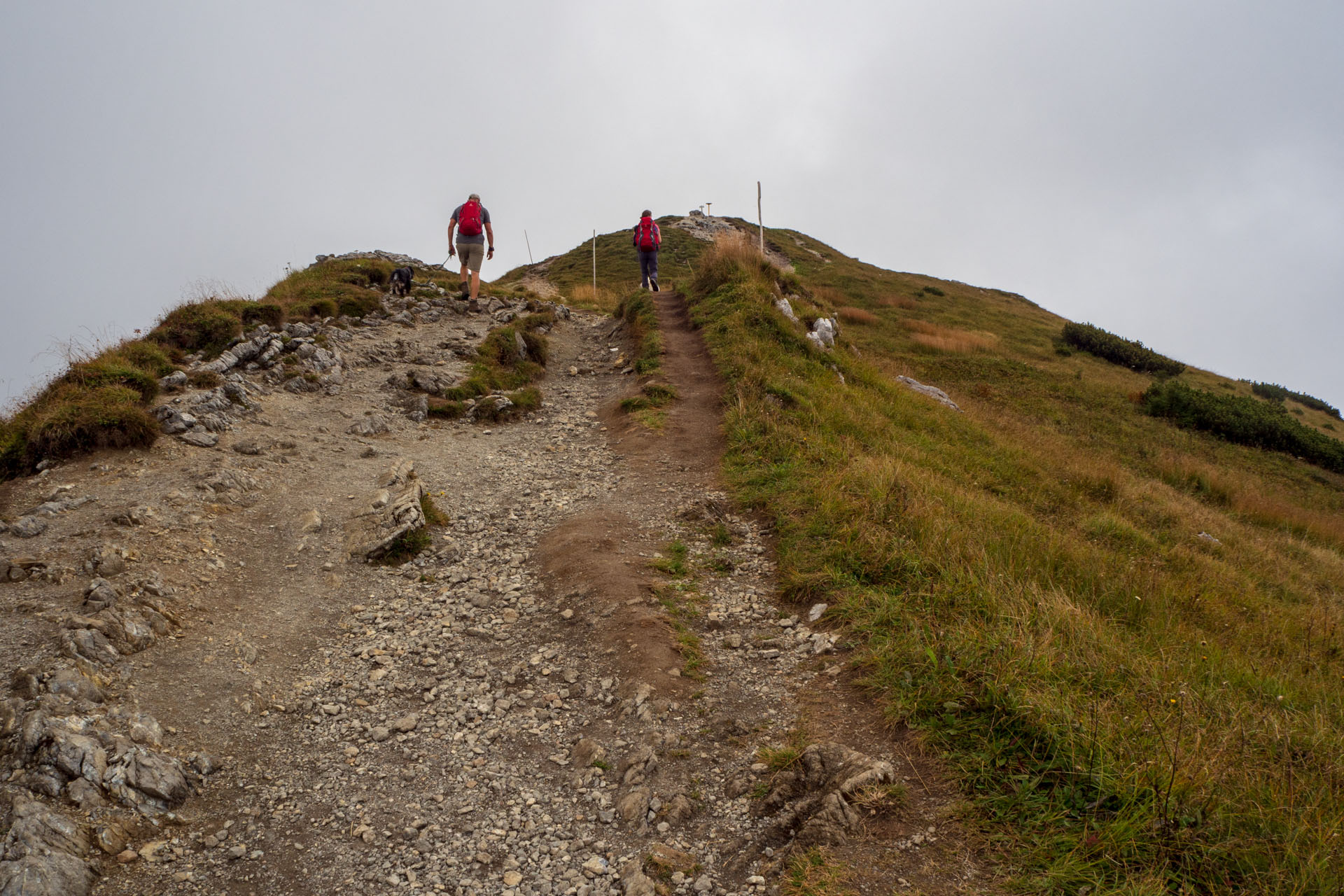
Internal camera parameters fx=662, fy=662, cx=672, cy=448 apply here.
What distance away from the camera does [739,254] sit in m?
21.8

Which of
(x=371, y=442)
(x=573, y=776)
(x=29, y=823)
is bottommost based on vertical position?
(x=573, y=776)

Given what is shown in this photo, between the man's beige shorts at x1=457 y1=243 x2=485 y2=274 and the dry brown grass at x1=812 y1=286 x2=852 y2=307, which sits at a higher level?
the dry brown grass at x1=812 y1=286 x2=852 y2=307

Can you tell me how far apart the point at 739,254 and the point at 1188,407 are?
18873mm

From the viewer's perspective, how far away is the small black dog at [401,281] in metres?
21.7

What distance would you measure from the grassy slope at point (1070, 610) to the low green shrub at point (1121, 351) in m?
14.9

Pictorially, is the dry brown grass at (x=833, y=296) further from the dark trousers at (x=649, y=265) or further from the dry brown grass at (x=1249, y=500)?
the dry brown grass at (x=1249, y=500)

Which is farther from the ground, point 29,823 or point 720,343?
point 720,343

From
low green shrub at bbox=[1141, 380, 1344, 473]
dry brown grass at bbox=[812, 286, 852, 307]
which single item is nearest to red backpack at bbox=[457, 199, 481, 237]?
dry brown grass at bbox=[812, 286, 852, 307]

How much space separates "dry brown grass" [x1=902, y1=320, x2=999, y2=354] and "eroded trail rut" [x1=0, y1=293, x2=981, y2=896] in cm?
2280

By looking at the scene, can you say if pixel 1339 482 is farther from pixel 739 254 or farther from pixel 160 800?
pixel 160 800

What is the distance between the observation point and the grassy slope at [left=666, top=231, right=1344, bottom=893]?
3.71m

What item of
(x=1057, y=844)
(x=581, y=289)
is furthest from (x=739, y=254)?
(x=1057, y=844)

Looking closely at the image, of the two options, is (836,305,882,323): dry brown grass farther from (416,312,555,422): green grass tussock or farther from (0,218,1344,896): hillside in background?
(416,312,555,422): green grass tussock

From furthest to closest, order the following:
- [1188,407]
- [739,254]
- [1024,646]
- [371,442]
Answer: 1. [1188,407]
2. [739,254]
3. [371,442]
4. [1024,646]
